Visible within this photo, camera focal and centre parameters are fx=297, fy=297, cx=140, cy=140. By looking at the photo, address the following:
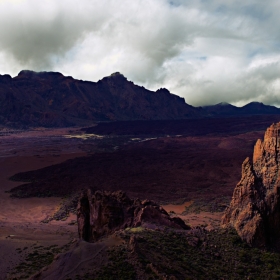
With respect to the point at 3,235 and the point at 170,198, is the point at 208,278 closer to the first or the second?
the point at 3,235

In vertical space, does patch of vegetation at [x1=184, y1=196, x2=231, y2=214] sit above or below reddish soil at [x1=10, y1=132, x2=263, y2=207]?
below

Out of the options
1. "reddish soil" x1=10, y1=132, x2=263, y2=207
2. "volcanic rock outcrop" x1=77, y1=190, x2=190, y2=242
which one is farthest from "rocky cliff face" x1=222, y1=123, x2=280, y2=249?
"reddish soil" x1=10, y1=132, x2=263, y2=207

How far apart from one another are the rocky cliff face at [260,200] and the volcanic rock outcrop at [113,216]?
3.41 metres

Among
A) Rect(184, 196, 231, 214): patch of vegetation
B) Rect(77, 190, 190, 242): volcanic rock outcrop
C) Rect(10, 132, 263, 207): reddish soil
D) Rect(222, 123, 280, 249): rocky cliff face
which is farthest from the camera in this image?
Rect(10, 132, 263, 207): reddish soil

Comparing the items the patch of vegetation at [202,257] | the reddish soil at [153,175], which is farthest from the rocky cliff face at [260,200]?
the reddish soil at [153,175]

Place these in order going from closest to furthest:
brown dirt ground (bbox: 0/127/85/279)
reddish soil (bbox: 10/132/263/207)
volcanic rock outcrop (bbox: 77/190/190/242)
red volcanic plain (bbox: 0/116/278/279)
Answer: volcanic rock outcrop (bbox: 77/190/190/242), brown dirt ground (bbox: 0/127/85/279), red volcanic plain (bbox: 0/116/278/279), reddish soil (bbox: 10/132/263/207)

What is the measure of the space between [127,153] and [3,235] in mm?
54012

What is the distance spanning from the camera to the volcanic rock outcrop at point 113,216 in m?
16.5

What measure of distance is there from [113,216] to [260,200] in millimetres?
8066

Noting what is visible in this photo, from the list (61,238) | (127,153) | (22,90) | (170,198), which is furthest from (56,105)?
(61,238)

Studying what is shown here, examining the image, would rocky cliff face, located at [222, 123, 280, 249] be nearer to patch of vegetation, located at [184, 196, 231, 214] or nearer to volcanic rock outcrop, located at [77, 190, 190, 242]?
volcanic rock outcrop, located at [77, 190, 190, 242]

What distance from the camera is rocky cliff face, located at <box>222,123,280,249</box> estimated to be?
14.6 meters

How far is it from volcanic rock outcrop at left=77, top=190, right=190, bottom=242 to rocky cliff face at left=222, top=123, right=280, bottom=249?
3.41m

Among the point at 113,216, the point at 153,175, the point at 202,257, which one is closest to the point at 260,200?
Result: the point at 202,257
